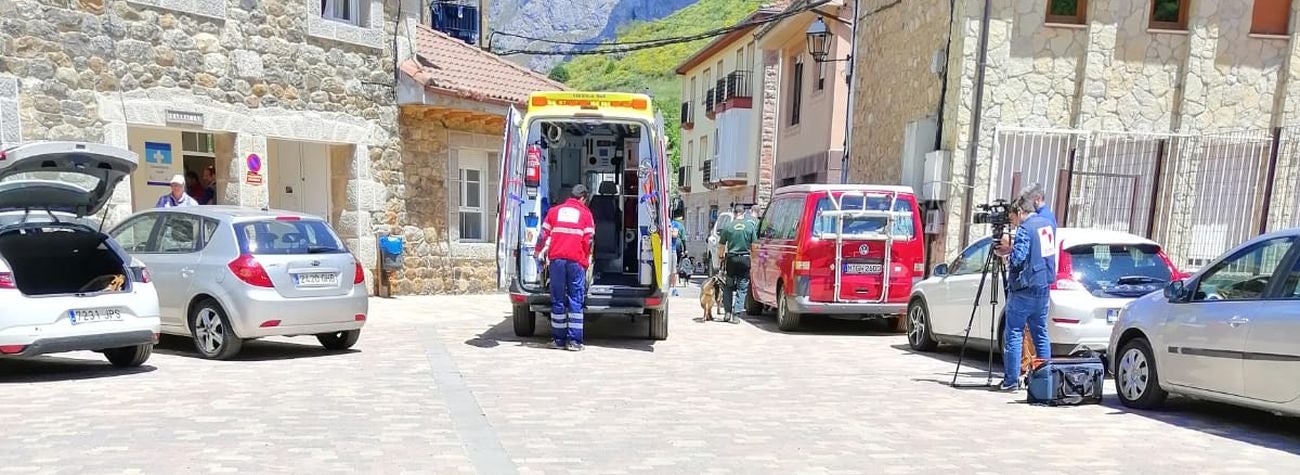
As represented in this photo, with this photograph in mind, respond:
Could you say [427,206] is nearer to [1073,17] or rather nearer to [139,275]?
[139,275]

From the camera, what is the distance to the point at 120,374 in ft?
23.6

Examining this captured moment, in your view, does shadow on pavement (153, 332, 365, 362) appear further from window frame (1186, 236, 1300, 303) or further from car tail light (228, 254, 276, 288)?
window frame (1186, 236, 1300, 303)

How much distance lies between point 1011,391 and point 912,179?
24.7 ft

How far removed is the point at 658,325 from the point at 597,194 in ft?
7.16

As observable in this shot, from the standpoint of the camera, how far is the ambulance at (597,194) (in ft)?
30.7

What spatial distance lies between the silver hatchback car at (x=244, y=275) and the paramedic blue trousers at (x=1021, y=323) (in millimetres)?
6193

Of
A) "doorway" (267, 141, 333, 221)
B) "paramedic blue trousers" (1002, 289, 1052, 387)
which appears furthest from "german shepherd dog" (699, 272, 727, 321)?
"doorway" (267, 141, 333, 221)

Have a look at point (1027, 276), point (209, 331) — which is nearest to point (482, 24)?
point (209, 331)

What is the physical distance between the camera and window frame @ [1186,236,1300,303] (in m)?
5.69

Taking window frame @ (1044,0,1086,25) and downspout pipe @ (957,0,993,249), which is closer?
downspout pipe @ (957,0,993,249)

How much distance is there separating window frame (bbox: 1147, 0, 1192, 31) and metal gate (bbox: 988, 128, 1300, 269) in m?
1.82

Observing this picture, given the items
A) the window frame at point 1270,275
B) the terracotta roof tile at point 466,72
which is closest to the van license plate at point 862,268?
the window frame at point 1270,275

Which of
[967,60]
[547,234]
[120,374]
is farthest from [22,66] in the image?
[967,60]

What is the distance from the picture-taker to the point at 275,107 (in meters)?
12.6
